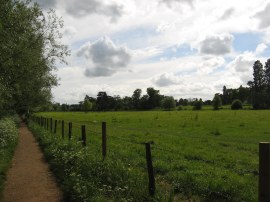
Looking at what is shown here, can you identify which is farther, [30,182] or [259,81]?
[259,81]

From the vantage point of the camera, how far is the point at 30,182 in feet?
46.0

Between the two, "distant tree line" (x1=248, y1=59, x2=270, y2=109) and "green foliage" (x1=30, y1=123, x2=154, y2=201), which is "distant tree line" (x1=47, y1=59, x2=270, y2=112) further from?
"green foliage" (x1=30, y1=123, x2=154, y2=201)

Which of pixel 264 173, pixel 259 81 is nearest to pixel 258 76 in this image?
pixel 259 81

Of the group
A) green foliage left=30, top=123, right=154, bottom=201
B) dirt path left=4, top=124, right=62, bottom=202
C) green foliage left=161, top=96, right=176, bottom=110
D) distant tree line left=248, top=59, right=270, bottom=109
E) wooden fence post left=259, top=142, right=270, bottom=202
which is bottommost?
dirt path left=4, top=124, right=62, bottom=202

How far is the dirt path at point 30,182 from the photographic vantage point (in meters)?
11.7

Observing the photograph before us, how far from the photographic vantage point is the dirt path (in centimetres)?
1172

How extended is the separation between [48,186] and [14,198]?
59.6 inches

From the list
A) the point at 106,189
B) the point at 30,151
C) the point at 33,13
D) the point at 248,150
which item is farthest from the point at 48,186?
the point at 248,150

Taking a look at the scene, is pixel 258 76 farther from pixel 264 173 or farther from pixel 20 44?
pixel 264 173

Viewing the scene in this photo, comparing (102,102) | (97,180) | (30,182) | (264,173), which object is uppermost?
(102,102)

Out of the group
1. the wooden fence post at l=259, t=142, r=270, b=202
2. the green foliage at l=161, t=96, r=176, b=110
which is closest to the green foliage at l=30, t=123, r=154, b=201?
the wooden fence post at l=259, t=142, r=270, b=202

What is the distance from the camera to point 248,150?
23.1m

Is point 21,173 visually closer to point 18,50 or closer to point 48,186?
point 48,186

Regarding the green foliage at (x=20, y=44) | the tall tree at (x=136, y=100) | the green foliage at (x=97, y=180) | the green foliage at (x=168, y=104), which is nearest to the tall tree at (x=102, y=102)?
the tall tree at (x=136, y=100)
